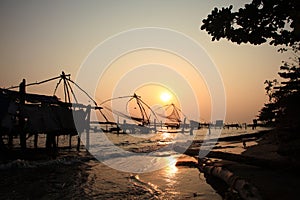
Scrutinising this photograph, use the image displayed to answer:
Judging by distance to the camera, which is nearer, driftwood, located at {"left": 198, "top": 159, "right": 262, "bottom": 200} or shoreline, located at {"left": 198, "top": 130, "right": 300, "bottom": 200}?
shoreline, located at {"left": 198, "top": 130, "right": 300, "bottom": 200}

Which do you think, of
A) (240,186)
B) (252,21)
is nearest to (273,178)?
(240,186)

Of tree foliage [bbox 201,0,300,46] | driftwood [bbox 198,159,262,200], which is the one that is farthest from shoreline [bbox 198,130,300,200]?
tree foliage [bbox 201,0,300,46]

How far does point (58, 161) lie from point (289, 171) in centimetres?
1805

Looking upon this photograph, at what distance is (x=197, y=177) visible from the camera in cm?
1330

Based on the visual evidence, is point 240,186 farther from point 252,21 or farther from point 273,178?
point 252,21

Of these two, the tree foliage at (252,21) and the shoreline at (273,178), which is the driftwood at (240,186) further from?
the tree foliage at (252,21)

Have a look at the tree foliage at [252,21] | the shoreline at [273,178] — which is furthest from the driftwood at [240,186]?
the tree foliage at [252,21]

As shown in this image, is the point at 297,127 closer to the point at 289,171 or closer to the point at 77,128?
the point at 289,171

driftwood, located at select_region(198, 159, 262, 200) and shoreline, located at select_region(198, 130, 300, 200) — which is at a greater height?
shoreline, located at select_region(198, 130, 300, 200)

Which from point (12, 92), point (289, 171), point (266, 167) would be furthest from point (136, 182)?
point (12, 92)

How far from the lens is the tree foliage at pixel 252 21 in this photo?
19.5ft

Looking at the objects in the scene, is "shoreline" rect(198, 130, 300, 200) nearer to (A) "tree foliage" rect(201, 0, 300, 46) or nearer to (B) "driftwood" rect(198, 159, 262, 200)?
(B) "driftwood" rect(198, 159, 262, 200)

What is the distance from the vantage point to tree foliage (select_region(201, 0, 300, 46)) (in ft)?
19.5

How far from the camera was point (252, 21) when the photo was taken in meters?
6.07
